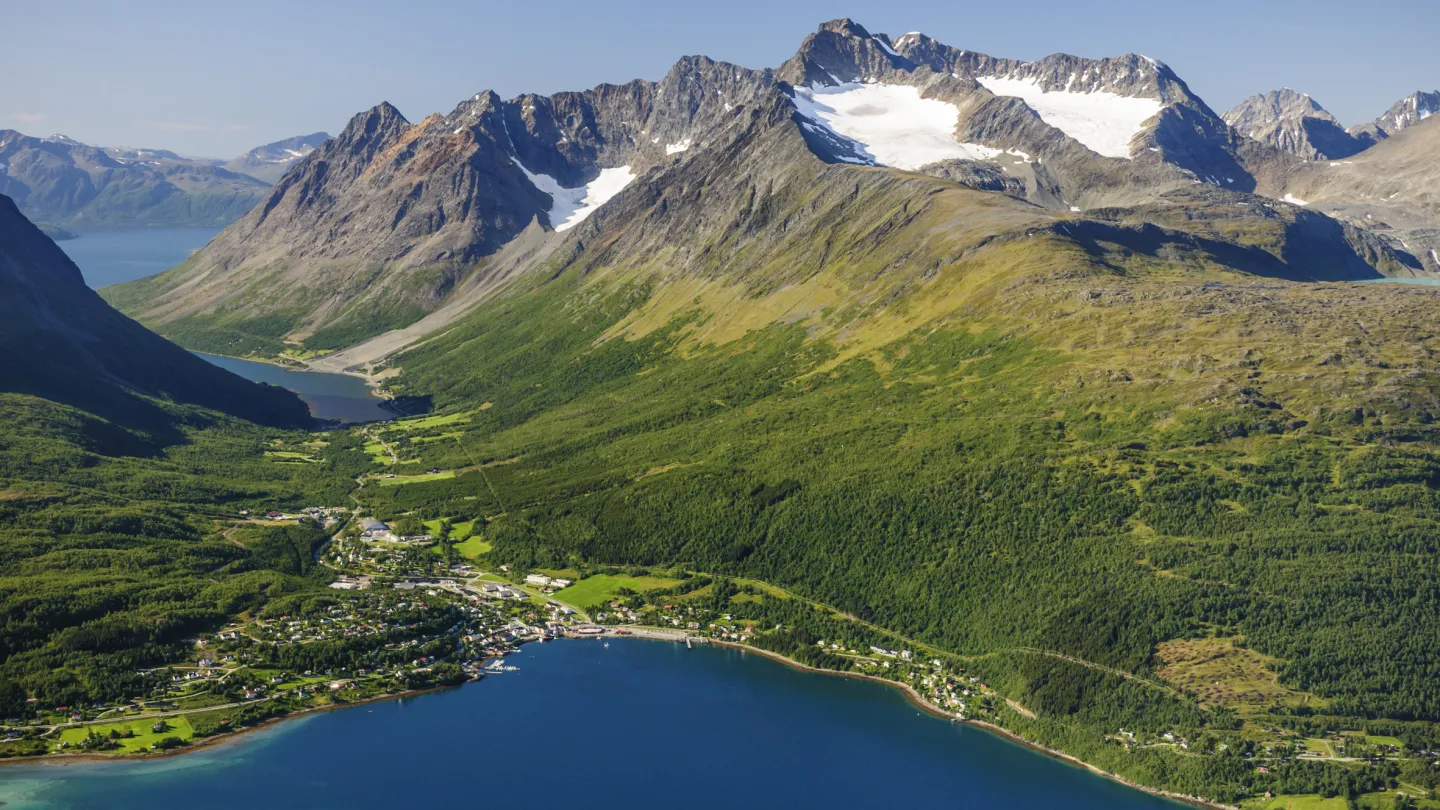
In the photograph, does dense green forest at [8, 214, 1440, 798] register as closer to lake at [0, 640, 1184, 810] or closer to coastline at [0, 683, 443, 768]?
coastline at [0, 683, 443, 768]

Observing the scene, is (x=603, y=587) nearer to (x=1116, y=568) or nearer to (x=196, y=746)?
(x=196, y=746)

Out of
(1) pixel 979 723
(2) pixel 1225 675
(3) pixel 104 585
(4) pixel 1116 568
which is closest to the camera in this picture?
(2) pixel 1225 675

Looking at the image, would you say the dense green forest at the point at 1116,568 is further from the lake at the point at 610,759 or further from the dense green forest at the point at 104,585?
the lake at the point at 610,759

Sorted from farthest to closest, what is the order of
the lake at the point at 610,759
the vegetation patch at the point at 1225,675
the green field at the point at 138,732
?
the vegetation patch at the point at 1225,675, the green field at the point at 138,732, the lake at the point at 610,759

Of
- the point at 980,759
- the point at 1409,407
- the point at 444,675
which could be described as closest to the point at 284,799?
the point at 444,675

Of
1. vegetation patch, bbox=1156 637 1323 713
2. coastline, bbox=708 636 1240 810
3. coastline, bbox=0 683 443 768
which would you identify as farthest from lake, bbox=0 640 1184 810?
vegetation patch, bbox=1156 637 1323 713

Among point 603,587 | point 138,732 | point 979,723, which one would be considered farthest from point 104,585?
point 979,723

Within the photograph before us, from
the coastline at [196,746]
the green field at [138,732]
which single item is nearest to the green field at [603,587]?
the coastline at [196,746]
